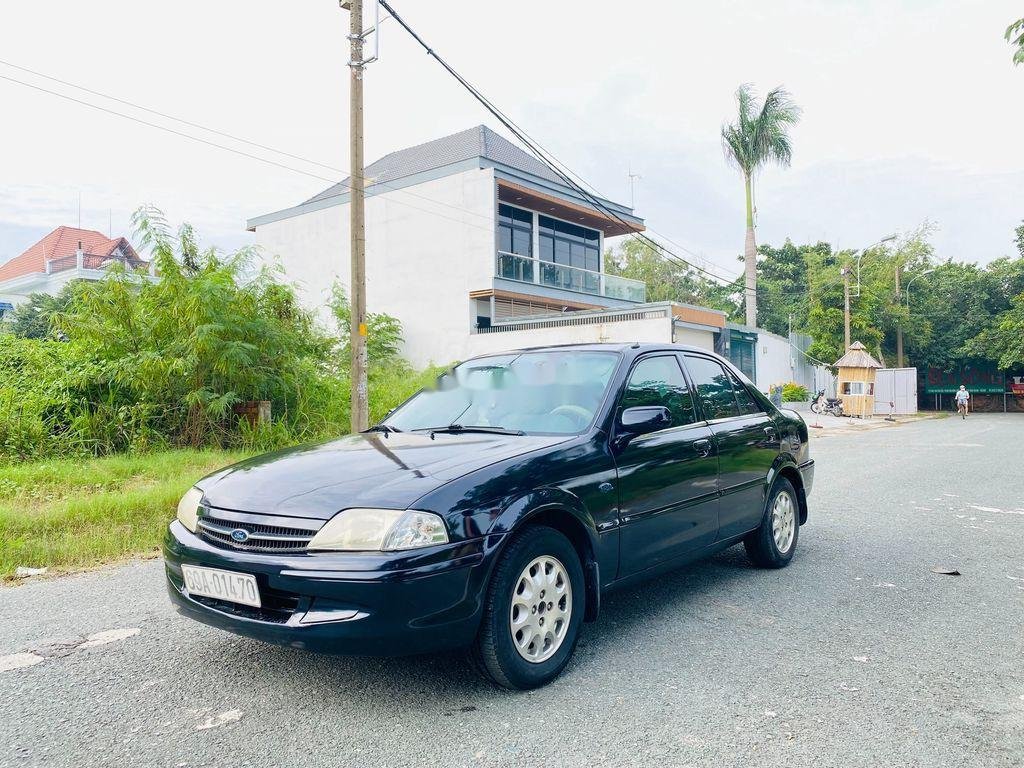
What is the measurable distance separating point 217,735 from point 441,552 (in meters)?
1.08

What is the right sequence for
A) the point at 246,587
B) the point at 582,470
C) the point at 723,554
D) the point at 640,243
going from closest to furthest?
the point at 246,587 → the point at 582,470 → the point at 723,554 → the point at 640,243

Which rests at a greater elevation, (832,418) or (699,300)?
(699,300)

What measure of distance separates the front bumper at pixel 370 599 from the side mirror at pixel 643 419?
3.66 ft

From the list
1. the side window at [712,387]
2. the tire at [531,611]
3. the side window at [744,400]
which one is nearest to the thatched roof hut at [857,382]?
the side window at [744,400]

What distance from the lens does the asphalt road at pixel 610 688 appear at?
2799 mm

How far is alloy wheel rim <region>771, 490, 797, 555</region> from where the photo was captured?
545 centimetres

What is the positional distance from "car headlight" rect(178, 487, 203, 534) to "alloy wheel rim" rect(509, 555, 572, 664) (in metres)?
1.49

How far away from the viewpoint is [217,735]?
9.53ft

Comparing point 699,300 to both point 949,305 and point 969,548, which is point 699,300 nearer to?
point 949,305

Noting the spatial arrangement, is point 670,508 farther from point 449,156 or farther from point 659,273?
point 659,273

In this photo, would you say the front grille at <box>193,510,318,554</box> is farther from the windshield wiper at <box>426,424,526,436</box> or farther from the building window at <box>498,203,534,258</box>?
the building window at <box>498,203,534,258</box>

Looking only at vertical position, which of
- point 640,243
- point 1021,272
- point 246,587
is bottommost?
point 246,587

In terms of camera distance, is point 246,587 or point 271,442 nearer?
point 246,587

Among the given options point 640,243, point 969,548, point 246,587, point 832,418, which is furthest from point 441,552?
point 640,243
